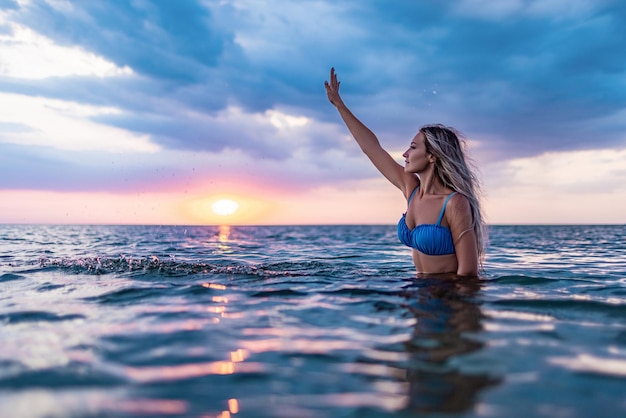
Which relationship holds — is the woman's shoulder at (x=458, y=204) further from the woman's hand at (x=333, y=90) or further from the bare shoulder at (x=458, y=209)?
the woman's hand at (x=333, y=90)

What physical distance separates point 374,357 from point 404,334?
628mm

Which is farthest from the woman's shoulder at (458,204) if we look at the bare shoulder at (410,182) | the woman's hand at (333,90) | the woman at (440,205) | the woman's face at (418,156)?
the woman's hand at (333,90)

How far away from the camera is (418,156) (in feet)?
Answer: 21.3

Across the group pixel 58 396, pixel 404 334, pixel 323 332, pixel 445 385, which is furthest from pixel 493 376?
pixel 58 396

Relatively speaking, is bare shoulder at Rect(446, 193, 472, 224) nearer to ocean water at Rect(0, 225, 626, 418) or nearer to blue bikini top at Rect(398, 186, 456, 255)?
blue bikini top at Rect(398, 186, 456, 255)

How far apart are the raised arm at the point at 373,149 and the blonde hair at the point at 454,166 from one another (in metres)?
0.66

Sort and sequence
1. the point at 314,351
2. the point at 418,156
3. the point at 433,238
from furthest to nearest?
the point at 418,156, the point at 433,238, the point at 314,351

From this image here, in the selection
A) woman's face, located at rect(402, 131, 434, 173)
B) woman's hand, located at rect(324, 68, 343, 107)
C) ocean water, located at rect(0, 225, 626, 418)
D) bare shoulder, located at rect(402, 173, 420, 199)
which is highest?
woman's hand, located at rect(324, 68, 343, 107)

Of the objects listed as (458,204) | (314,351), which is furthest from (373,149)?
(314,351)

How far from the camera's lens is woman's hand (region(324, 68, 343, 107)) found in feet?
23.3

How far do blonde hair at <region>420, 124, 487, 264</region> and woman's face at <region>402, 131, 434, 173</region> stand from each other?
0.19 ft

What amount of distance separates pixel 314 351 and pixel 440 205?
339 cm

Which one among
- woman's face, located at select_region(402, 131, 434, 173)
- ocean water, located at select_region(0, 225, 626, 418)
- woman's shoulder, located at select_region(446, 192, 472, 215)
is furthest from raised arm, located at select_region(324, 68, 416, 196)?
ocean water, located at select_region(0, 225, 626, 418)

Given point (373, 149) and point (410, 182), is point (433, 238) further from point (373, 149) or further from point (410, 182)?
point (373, 149)
